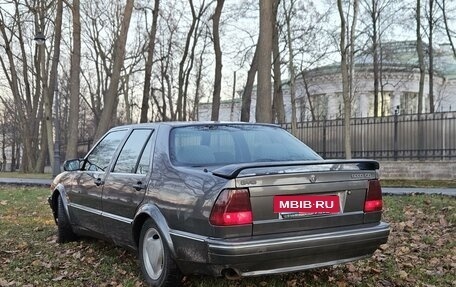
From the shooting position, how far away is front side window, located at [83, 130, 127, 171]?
18.3ft

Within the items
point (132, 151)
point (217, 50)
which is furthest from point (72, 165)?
point (217, 50)

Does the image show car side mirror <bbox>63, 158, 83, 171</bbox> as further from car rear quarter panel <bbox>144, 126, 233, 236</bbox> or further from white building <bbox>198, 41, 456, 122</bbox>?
white building <bbox>198, 41, 456, 122</bbox>

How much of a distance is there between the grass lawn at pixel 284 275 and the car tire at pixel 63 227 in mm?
117

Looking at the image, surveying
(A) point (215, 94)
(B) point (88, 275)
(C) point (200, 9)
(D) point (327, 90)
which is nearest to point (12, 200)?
(B) point (88, 275)

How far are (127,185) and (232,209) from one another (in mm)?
1585

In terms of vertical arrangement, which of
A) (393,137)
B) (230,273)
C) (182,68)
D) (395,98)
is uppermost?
(182,68)

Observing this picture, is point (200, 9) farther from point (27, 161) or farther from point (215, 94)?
point (27, 161)

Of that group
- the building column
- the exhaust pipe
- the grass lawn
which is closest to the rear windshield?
the exhaust pipe

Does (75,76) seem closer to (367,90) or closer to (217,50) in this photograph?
(217,50)

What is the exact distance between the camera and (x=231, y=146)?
470 centimetres

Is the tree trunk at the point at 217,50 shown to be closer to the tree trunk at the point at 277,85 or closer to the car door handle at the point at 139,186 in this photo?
the tree trunk at the point at 277,85

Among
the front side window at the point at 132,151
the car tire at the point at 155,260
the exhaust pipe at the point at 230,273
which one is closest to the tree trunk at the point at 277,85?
the front side window at the point at 132,151

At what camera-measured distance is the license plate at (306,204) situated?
3.72m

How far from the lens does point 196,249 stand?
3.71 meters
